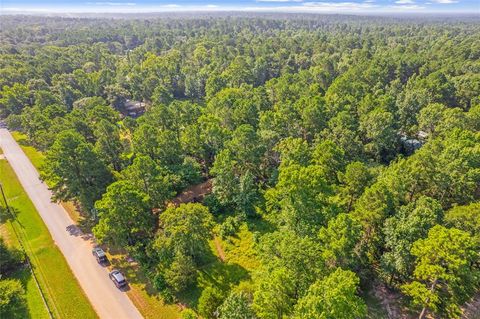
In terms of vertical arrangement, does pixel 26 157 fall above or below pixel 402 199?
below

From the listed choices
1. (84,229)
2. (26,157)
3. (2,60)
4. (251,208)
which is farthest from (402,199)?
(2,60)

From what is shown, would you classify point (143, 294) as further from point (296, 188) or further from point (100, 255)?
point (296, 188)

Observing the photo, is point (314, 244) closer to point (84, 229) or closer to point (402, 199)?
point (402, 199)

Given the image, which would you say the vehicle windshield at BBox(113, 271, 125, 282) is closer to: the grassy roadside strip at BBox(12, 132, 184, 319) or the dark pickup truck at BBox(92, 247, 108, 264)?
the grassy roadside strip at BBox(12, 132, 184, 319)

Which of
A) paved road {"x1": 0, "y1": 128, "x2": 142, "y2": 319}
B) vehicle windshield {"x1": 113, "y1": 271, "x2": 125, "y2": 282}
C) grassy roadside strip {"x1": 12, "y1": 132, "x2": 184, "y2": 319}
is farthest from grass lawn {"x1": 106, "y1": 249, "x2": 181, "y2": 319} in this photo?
vehicle windshield {"x1": 113, "y1": 271, "x2": 125, "y2": 282}

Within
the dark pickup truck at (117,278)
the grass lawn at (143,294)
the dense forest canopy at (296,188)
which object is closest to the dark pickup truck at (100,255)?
the grass lawn at (143,294)
